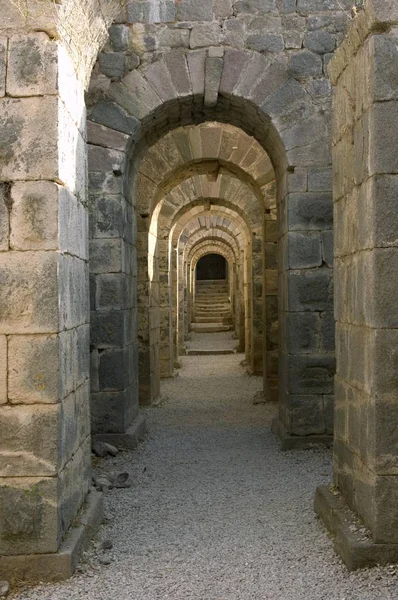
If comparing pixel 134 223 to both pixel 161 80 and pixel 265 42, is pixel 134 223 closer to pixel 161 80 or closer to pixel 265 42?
pixel 161 80

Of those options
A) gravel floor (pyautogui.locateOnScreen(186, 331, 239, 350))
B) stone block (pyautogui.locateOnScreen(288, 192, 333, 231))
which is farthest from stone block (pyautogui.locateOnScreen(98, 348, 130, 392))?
gravel floor (pyautogui.locateOnScreen(186, 331, 239, 350))

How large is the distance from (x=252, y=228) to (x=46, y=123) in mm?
8338

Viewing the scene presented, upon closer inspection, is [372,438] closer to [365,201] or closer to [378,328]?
[378,328]

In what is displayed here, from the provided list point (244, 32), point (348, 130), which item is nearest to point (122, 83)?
point (244, 32)

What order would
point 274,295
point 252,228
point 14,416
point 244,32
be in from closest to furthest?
point 14,416 < point 244,32 < point 274,295 < point 252,228

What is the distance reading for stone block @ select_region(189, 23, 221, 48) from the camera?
6.12 m

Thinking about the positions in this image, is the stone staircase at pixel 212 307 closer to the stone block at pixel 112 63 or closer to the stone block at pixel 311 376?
the stone block at pixel 311 376

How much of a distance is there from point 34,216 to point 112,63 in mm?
3382

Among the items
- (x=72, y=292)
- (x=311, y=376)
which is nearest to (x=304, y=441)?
(x=311, y=376)

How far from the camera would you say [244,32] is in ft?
20.1

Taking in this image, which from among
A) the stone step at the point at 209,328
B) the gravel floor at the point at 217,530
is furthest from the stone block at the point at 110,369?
the stone step at the point at 209,328

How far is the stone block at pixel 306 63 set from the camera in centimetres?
613

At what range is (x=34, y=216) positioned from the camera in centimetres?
330

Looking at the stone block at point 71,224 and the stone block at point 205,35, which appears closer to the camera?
the stone block at point 71,224
